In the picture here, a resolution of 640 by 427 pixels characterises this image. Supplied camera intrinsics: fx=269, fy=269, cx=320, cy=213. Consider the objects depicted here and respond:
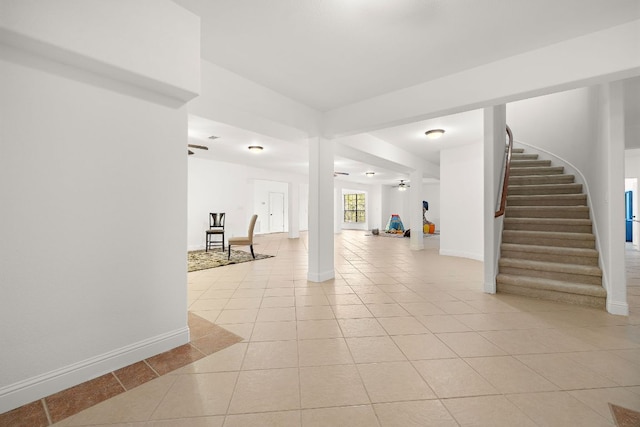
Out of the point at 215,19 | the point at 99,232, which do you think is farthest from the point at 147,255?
the point at 215,19

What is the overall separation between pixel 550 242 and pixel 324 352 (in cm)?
376

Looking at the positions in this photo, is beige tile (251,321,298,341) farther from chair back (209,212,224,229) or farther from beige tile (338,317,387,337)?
chair back (209,212,224,229)

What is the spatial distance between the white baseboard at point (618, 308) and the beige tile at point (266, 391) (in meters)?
3.41

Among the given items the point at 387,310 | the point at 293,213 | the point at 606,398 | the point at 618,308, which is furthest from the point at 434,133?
the point at 293,213

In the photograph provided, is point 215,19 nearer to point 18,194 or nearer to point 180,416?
point 18,194

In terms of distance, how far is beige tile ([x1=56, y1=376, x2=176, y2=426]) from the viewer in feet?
4.63

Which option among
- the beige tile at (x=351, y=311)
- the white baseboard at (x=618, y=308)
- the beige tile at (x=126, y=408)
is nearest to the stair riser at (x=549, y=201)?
the white baseboard at (x=618, y=308)

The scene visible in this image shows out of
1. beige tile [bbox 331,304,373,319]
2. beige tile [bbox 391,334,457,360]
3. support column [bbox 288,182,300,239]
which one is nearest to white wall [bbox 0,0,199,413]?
beige tile [bbox 331,304,373,319]

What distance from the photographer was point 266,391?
1.64 metres

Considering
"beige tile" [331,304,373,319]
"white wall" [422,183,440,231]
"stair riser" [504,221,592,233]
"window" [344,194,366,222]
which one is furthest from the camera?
"window" [344,194,366,222]

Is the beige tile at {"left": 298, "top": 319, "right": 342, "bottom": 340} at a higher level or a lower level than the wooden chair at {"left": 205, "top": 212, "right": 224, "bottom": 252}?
lower

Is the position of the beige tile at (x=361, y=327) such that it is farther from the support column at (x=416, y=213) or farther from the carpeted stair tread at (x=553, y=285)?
the support column at (x=416, y=213)

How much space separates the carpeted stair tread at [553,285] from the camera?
3.04 metres

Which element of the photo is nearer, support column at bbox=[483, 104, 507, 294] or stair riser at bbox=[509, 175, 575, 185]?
support column at bbox=[483, 104, 507, 294]
